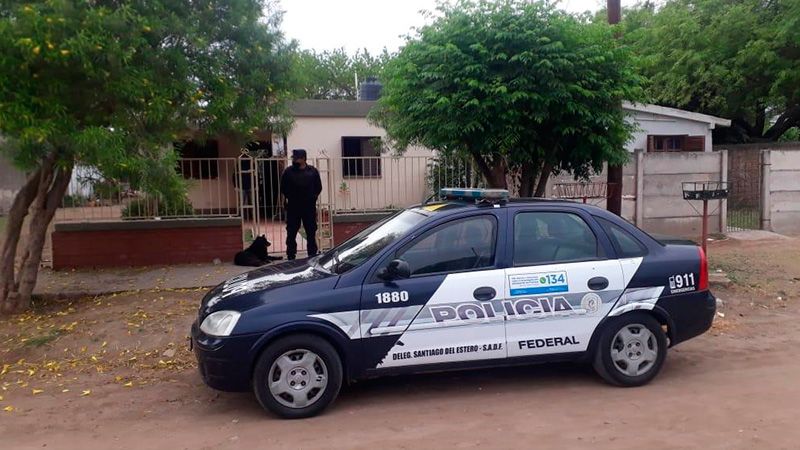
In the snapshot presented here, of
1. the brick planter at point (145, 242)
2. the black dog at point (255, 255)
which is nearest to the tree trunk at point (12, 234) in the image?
the brick planter at point (145, 242)

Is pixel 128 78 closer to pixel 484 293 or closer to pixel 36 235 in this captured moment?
pixel 36 235

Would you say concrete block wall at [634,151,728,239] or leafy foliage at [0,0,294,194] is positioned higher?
leafy foliage at [0,0,294,194]

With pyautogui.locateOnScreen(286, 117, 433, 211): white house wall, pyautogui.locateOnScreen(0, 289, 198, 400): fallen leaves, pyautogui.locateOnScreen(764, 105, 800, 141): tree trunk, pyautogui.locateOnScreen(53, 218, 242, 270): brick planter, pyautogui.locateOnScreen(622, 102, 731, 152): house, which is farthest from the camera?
pyautogui.locateOnScreen(764, 105, 800, 141): tree trunk

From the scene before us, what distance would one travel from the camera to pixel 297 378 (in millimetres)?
4984

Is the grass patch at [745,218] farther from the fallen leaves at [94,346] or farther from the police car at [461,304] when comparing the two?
the fallen leaves at [94,346]

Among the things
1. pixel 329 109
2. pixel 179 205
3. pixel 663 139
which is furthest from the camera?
pixel 663 139

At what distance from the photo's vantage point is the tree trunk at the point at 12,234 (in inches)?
314

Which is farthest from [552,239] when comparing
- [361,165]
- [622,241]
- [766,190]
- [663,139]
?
[663,139]

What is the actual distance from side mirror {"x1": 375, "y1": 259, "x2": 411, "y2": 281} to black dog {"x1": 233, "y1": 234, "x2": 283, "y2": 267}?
5719mm

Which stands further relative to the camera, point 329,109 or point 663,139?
point 663,139

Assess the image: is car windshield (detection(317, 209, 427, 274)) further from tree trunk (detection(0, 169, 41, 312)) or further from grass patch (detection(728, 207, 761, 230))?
grass patch (detection(728, 207, 761, 230))

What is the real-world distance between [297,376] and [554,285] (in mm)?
2037

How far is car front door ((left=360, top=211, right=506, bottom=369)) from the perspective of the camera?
509 centimetres

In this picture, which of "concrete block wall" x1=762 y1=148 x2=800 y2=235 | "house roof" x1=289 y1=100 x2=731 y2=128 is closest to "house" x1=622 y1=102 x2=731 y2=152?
"house roof" x1=289 y1=100 x2=731 y2=128
